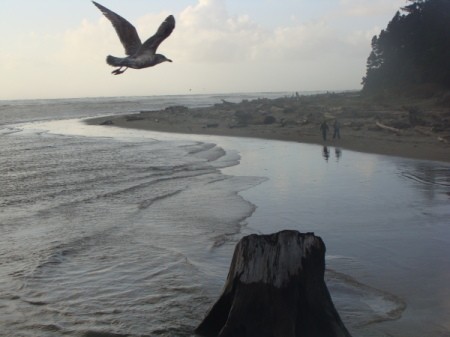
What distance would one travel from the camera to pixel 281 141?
32438 mm

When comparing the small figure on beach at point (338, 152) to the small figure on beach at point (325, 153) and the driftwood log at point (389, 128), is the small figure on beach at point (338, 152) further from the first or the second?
the driftwood log at point (389, 128)

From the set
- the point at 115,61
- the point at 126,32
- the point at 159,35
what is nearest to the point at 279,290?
the point at 115,61

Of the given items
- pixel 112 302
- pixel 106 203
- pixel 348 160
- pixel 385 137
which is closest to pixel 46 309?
pixel 112 302

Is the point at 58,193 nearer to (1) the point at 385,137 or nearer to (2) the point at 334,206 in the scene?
(2) the point at 334,206

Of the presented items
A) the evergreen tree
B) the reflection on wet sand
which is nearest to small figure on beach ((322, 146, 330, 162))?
the reflection on wet sand

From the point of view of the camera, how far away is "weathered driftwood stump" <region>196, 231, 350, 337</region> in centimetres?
539

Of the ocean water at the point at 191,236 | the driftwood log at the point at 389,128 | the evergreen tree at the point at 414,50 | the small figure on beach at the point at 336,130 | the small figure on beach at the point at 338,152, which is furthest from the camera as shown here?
the evergreen tree at the point at 414,50

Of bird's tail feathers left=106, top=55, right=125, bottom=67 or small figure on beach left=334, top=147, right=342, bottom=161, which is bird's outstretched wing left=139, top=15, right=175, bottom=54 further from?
small figure on beach left=334, top=147, right=342, bottom=161

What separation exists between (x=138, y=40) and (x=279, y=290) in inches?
141

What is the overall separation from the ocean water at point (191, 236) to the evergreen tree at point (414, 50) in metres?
31.7

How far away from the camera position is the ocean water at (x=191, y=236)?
702cm

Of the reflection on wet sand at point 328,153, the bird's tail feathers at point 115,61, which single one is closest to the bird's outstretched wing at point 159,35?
the bird's tail feathers at point 115,61

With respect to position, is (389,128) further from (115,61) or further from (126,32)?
(115,61)

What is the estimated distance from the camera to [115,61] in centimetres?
609
